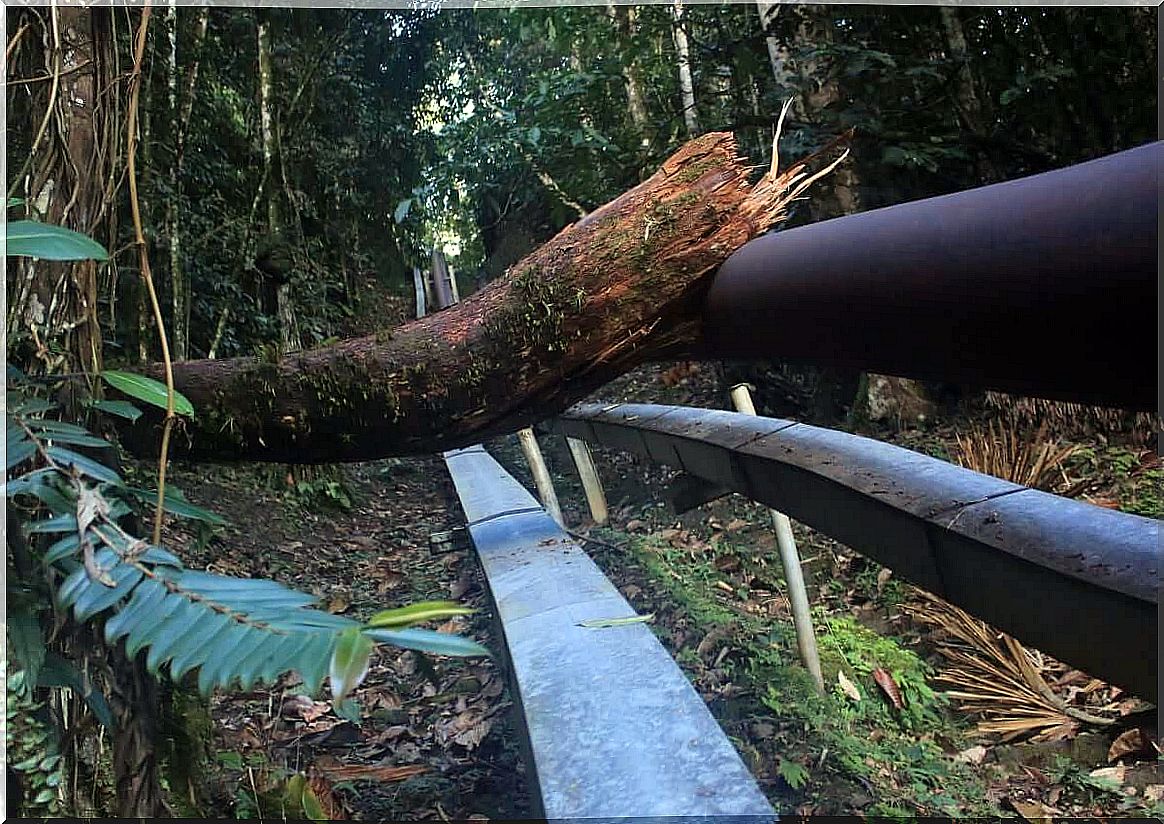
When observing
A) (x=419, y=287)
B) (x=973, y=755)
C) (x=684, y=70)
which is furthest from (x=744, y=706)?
(x=419, y=287)

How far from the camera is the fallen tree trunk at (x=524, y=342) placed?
2.46 ft


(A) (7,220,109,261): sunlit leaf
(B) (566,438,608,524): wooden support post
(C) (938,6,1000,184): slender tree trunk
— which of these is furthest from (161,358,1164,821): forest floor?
(C) (938,6,1000,184): slender tree trunk

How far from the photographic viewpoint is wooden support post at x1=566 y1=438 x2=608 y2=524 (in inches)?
76.8

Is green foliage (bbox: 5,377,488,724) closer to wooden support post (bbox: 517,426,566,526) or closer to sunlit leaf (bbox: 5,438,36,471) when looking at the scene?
sunlit leaf (bbox: 5,438,36,471)

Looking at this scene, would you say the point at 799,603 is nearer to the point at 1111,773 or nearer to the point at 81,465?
the point at 1111,773

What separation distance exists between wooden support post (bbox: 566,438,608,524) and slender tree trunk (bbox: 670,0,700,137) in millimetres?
1031

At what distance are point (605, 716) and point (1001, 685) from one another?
2.18ft

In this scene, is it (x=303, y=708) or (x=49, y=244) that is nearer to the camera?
(x=49, y=244)

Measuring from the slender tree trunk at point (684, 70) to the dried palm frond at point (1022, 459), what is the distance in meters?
1.28

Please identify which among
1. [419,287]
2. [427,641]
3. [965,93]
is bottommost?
[427,641]

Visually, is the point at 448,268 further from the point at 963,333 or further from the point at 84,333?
the point at 963,333

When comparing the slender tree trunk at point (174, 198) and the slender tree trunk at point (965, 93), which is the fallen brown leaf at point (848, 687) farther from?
the slender tree trunk at point (174, 198)

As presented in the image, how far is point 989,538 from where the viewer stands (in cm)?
50

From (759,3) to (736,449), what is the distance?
171cm
